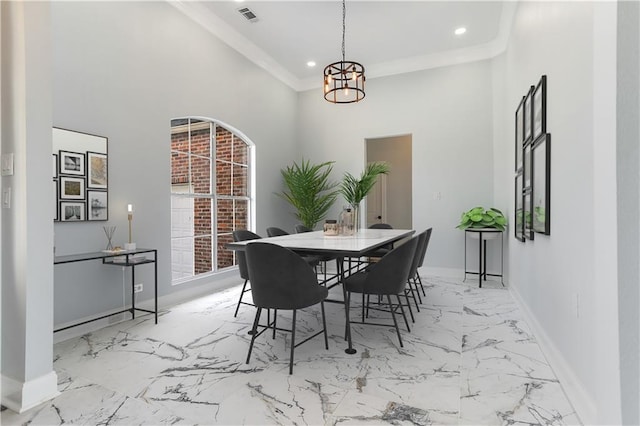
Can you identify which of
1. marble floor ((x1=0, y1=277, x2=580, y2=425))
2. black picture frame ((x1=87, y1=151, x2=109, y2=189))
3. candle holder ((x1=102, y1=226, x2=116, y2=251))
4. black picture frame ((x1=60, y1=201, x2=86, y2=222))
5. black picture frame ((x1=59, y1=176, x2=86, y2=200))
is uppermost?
black picture frame ((x1=87, y1=151, x2=109, y2=189))

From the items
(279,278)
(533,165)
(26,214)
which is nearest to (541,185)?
(533,165)

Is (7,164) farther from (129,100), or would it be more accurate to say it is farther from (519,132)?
(519,132)

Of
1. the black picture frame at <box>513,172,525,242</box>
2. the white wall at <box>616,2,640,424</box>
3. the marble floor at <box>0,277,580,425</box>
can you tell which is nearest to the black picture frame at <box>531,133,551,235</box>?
the black picture frame at <box>513,172,525,242</box>

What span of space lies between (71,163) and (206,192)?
5.98 feet

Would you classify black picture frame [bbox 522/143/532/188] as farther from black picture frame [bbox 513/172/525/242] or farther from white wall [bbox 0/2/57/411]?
white wall [bbox 0/2/57/411]

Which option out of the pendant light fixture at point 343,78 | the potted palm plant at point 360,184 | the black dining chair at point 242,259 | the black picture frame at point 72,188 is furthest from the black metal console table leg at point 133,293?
the potted palm plant at point 360,184

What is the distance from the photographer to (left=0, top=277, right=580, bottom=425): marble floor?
1.75 metres

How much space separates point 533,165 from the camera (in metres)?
2.88

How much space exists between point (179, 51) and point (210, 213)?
2016mm

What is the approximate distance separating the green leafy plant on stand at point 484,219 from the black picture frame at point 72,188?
14.8 feet

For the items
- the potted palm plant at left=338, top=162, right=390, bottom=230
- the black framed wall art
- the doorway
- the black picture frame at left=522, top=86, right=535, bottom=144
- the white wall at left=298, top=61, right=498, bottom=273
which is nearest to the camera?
the black framed wall art

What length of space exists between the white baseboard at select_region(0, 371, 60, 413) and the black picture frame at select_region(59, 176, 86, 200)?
1.47 meters

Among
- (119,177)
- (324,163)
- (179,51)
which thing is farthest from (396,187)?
(119,177)

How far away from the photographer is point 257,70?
5355mm
